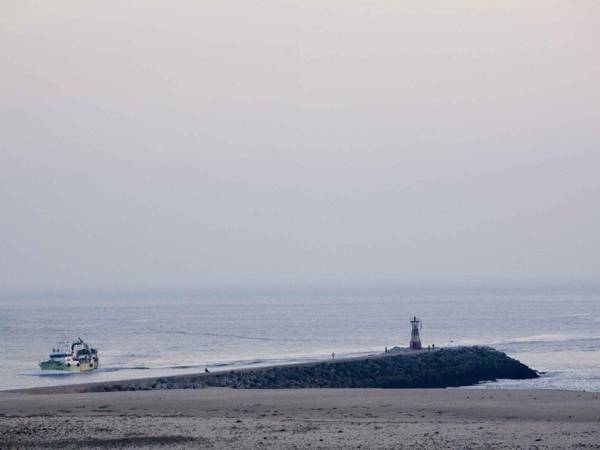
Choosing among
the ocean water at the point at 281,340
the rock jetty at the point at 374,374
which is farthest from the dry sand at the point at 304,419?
the ocean water at the point at 281,340

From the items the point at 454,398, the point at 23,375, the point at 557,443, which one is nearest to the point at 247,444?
the point at 557,443

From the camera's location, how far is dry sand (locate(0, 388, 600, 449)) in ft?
77.5

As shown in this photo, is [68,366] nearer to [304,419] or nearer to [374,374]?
[374,374]

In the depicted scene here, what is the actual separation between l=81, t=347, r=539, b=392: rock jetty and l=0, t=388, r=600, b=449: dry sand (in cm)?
828

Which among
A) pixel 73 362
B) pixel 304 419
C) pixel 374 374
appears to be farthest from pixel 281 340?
pixel 304 419

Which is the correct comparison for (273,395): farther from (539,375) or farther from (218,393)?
(539,375)

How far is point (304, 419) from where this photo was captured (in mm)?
27891

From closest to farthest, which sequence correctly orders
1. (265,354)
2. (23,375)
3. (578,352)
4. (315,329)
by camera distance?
(23,375)
(578,352)
(265,354)
(315,329)

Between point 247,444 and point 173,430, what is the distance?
9.80 ft

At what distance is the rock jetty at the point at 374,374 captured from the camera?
45.9 metres

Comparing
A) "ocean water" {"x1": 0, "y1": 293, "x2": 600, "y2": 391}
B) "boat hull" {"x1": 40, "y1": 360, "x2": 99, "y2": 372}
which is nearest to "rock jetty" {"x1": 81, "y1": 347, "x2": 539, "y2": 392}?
"ocean water" {"x1": 0, "y1": 293, "x2": 600, "y2": 391}

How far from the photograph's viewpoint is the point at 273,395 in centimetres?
3541

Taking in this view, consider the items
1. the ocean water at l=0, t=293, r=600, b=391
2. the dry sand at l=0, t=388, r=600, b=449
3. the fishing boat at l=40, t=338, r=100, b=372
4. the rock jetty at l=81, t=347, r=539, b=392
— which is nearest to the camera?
the dry sand at l=0, t=388, r=600, b=449

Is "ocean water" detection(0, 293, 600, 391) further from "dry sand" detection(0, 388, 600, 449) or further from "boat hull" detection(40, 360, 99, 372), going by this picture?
"dry sand" detection(0, 388, 600, 449)
